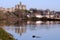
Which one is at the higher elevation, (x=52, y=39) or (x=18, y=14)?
(x=52, y=39)

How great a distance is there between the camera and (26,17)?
303ft

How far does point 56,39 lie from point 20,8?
88338mm

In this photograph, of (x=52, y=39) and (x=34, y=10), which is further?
(x=34, y=10)

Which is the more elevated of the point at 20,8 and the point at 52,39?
the point at 52,39

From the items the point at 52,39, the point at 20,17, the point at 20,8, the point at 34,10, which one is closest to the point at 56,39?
the point at 52,39

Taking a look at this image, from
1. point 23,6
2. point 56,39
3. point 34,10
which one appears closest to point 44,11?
point 34,10

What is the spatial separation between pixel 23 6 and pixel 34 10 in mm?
8431

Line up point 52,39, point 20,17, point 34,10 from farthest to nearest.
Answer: point 34,10 → point 20,17 → point 52,39

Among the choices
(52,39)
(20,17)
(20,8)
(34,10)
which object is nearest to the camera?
(52,39)

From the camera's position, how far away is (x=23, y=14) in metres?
95.4

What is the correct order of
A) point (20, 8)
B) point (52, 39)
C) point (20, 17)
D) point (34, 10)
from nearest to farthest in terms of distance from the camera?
1. point (52, 39)
2. point (20, 17)
3. point (20, 8)
4. point (34, 10)

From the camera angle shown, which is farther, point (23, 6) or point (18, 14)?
point (23, 6)

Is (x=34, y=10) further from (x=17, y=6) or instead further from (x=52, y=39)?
(x=52, y=39)

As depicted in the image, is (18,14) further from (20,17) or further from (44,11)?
(44,11)
